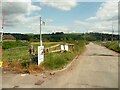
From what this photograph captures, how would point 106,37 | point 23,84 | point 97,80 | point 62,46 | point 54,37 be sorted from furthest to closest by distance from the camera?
point 106,37, point 54,37, point 62,46, point 97,80, point 23,84

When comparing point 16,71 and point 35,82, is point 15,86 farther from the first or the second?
point 16,71

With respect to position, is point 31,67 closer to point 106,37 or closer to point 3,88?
point 3,88

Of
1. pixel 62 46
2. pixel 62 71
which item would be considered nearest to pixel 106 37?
pixel 62 46

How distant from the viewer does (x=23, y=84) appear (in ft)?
35.6

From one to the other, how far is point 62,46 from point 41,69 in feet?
54.9

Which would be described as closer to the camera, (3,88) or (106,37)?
(3,88)

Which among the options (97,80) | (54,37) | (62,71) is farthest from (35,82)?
(54,37)

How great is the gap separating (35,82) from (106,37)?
543ft

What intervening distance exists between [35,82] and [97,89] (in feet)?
9.64

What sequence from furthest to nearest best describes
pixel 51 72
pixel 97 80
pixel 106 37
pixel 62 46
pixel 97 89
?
1. pixel 106 37
2. pixel 62 46
3. pixel 51 72
4. pixel 97 80
5. pixel 97 89

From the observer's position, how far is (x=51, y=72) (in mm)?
14227

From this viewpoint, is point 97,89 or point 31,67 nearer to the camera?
point 97,89

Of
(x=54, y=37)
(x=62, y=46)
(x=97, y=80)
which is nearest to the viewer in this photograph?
(x=97, y=80)

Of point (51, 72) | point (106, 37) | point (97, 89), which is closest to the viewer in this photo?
point (97, 89)
